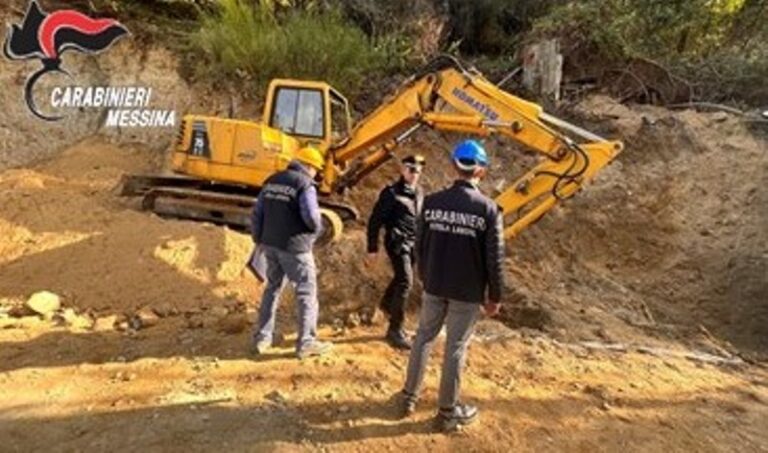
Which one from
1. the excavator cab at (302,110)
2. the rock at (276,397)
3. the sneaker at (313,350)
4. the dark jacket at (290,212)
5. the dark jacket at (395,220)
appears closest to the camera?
the rock at (276,397)

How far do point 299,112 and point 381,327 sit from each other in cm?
374

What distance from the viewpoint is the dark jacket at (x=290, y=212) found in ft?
20.4

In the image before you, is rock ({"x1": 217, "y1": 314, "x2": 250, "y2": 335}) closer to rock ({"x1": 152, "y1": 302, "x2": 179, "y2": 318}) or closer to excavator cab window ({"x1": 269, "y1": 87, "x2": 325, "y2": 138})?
rock ({"x1": 152, "y1": 302, "x2": 179, "y2": 318})

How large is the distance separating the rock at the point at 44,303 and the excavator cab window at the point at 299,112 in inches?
142

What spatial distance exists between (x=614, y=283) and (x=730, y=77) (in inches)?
295

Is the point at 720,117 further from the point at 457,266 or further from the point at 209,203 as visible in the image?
the point at 457,266

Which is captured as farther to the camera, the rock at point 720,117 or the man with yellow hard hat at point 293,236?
the rock at point 720,117

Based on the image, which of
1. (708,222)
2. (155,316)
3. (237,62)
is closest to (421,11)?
(237,62)

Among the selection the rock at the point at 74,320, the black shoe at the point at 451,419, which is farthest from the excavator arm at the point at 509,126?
the rock at the point at 74,320

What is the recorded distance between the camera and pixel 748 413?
20.2ft

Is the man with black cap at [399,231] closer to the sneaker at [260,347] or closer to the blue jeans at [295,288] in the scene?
the blue jeans at [295,288]

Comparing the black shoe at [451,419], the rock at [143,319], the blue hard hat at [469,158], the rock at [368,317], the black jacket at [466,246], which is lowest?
the black shoe at [451,419]

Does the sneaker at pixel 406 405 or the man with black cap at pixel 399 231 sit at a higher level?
the man with black cap at pixel 399 231

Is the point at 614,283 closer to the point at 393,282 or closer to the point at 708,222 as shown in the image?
the point at 708,222
